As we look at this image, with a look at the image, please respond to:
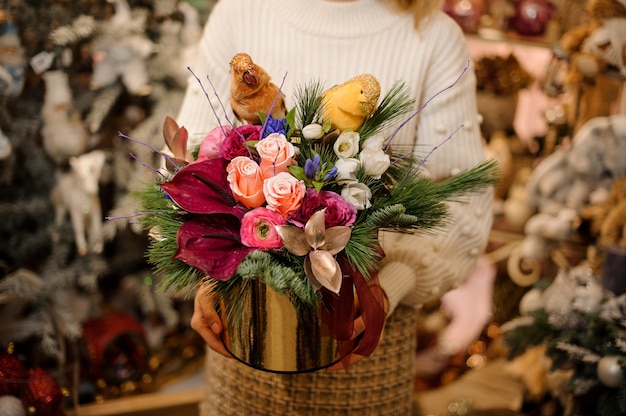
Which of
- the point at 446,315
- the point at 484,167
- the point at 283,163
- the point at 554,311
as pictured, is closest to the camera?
the point at 283,163

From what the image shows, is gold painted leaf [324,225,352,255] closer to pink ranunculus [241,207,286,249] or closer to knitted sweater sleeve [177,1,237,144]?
pink ranunculus [241,207,286,249]

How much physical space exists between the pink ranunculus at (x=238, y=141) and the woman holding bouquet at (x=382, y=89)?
0.98 feet

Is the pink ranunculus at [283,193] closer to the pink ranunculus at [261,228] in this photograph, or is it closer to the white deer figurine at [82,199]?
the pink ranunculus at [261,228]

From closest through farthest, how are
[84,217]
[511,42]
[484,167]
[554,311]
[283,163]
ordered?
[283,163] < [484,167] < [554,311] < [84,217] < [511,42]

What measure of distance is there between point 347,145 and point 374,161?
42mm

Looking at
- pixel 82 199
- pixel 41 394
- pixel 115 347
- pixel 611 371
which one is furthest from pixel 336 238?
pixel 115 347

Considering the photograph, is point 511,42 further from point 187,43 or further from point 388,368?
point 388,368

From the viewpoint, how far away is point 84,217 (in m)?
1.93

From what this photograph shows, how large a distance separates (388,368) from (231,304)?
44 cm

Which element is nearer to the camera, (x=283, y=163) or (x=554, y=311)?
(x=283, y=163)

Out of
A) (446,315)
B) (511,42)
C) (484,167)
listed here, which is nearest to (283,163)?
(484,167)

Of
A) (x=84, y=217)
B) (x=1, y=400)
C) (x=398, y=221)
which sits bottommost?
(x=84, y=217)

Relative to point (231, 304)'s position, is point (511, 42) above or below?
below

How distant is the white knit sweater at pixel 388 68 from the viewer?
1.19 metres
